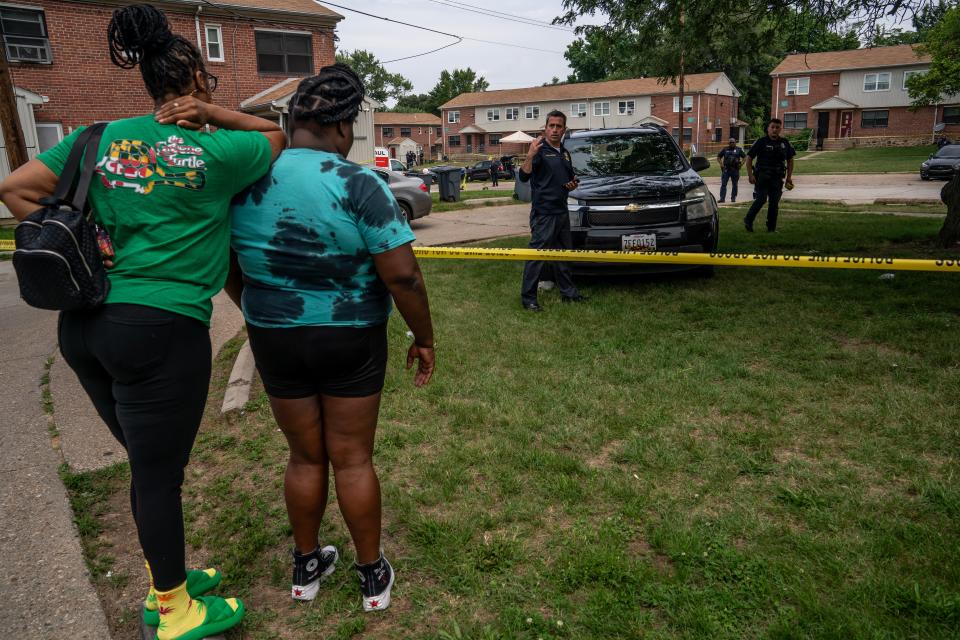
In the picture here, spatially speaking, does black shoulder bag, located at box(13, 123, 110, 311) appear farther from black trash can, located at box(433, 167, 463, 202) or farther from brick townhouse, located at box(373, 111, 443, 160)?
brick townhouse, located at box(373, 111, 443, 160)

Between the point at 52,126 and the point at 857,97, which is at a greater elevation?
the point at 857,97

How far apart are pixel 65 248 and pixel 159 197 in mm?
295

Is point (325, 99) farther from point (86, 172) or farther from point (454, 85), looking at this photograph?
point (454, 85)

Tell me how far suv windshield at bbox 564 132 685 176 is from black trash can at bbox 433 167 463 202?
42.8ft

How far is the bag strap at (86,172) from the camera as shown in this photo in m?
1.99

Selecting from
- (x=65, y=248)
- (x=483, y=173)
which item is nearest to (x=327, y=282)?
(x=65, y=248)

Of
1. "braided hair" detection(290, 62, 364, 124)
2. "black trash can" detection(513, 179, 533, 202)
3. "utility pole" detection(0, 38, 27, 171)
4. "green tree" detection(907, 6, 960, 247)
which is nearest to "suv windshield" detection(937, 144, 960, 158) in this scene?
"green tree" detection(907, 6, 960, 247)

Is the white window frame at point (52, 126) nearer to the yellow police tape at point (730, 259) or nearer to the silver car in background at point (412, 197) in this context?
the silver car in background at point (412, 197)

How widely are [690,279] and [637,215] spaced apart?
1203 mm

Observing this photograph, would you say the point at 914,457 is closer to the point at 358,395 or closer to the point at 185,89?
the point at 358,395

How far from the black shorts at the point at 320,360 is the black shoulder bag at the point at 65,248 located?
550 mm

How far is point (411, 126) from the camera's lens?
2948 inches

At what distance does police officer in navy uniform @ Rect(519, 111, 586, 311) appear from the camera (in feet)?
22.5

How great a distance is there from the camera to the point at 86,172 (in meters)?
2.00
